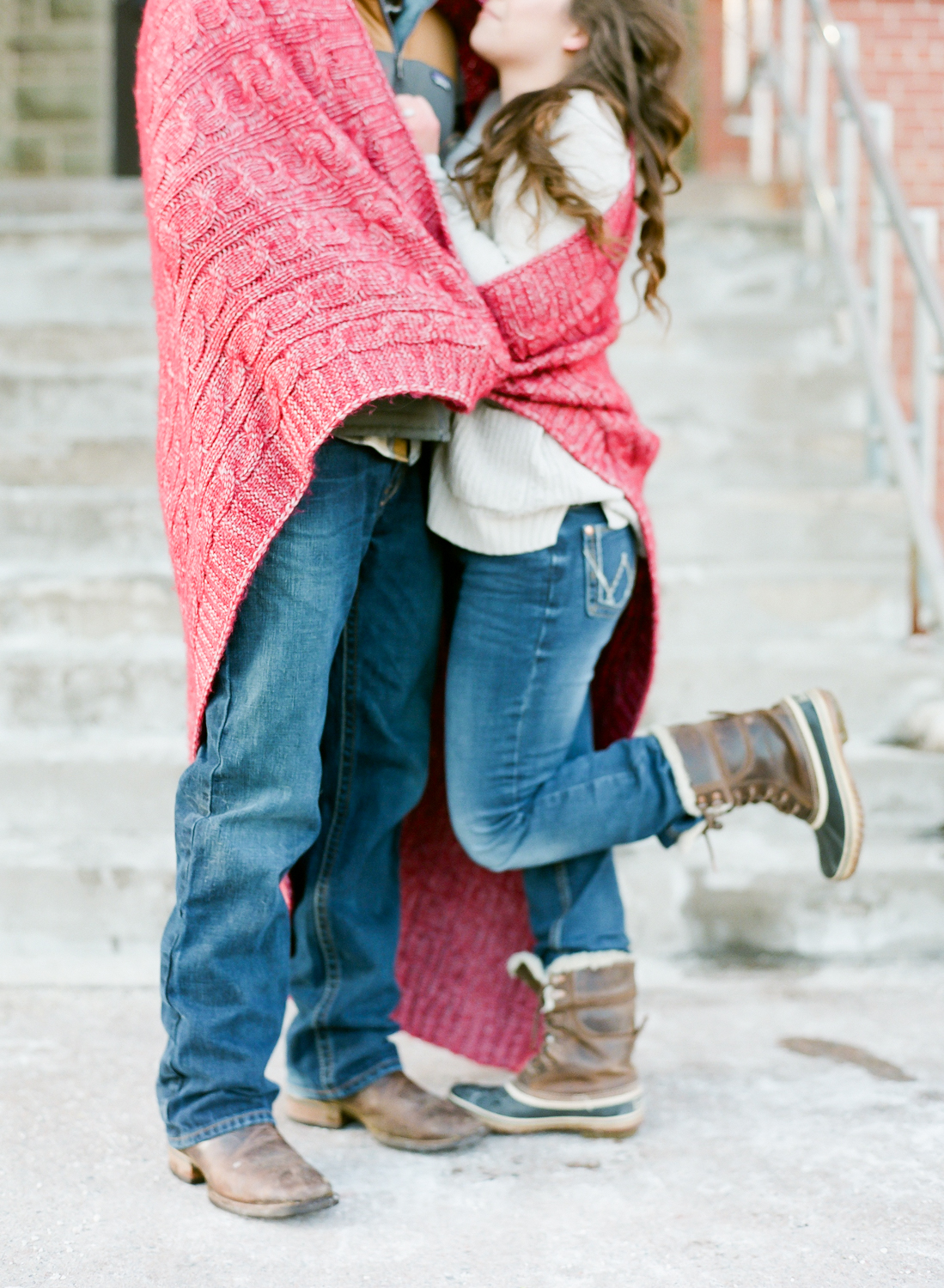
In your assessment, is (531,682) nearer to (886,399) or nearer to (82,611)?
(82,611)

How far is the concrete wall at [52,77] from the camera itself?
593cm

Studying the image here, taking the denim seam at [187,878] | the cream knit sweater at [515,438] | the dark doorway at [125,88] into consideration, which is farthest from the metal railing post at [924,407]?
the dark doorway at [125,88]

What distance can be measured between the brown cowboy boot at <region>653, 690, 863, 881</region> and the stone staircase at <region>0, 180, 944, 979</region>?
1.65 ft

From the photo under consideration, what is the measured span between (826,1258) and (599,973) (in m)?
0.46

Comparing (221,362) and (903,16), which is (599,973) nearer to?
(221,362)

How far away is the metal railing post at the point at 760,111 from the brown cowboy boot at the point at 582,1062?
344cm

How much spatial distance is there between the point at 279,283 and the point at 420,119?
351 millimetres

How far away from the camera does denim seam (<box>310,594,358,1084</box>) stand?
64.7 inches

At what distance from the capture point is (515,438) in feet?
5.17

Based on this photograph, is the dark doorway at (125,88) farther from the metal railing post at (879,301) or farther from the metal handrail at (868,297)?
the metal railing post at (879,301)

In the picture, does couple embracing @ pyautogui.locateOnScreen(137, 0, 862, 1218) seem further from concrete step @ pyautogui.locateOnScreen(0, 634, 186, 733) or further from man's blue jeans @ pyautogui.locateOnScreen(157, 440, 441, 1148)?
concrete step @ pyautogui.locateOnScreen(0, 634, 186, 733)

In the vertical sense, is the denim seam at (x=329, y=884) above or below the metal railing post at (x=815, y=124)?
below

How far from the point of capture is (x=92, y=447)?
3.12 m

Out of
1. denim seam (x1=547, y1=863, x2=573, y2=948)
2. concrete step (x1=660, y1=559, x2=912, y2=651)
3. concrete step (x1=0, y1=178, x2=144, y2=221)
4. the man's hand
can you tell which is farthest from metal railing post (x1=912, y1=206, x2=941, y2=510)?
concrete step (x1=0, y1=178, x2=144, y2=221)
